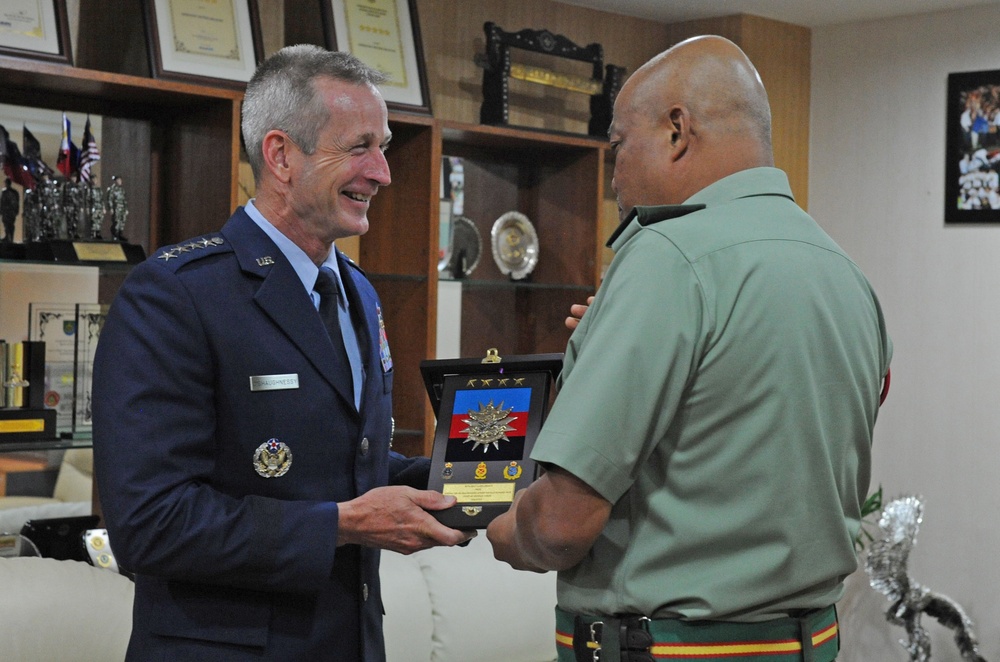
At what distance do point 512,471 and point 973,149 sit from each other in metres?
3.28

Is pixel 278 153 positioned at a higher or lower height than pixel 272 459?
higher

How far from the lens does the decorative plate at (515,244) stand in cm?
404

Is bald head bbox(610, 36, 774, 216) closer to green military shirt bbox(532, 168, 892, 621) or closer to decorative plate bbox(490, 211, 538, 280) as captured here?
green military shirt bbox(532, 168, 892, 621)

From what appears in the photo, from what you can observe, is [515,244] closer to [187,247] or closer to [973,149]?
[973,149]

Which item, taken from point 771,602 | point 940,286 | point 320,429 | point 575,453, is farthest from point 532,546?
point 940,286

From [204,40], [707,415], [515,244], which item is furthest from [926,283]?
[707,415]

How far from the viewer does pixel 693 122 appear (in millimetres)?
1473

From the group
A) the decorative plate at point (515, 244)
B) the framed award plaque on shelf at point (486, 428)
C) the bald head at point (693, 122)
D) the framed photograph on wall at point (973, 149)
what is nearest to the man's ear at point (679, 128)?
the bald head at point (693, 122)

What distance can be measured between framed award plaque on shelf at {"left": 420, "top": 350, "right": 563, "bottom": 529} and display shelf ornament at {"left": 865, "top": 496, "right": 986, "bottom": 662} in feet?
8.55

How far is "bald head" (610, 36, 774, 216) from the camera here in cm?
147

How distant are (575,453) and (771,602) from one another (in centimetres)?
33

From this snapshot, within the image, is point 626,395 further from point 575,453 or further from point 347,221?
point 347,221

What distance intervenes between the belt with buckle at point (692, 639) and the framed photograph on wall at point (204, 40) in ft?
7.00

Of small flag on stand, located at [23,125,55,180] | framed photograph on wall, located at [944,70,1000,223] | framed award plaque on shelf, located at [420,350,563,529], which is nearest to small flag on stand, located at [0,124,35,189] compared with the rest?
small flag on stand, located at [23,125,55,180]
